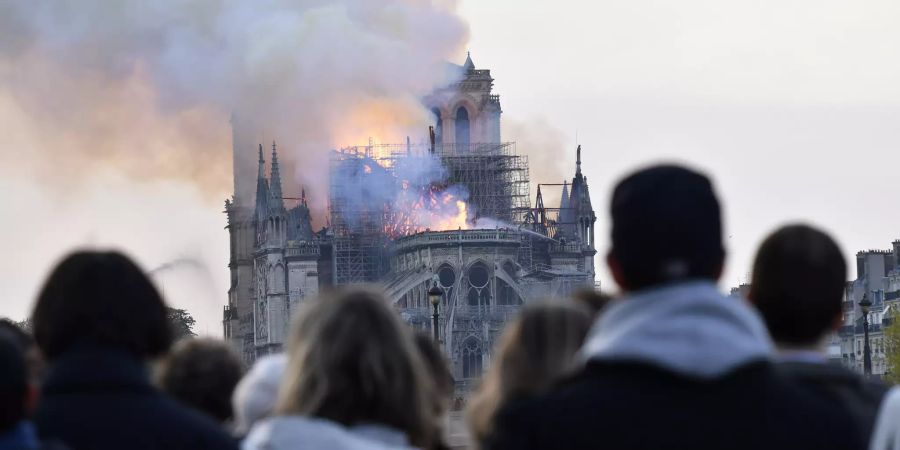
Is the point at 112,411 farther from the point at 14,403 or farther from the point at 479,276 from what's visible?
the point at 479,276

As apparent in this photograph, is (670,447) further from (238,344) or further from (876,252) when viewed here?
(238,344)

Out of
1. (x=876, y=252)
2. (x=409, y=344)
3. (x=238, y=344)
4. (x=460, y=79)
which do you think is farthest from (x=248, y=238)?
(x=409, y=344)

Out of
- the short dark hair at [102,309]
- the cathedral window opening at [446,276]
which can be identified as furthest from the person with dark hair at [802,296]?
the cathedral window opening at [446,276]

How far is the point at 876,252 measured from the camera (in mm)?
120312

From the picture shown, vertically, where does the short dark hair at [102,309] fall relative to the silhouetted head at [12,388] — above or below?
above

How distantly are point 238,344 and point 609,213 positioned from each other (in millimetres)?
130185

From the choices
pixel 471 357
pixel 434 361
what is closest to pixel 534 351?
pixel 434 361

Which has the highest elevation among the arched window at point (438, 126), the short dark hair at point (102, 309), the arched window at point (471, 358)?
the arched window at point (438, 126)

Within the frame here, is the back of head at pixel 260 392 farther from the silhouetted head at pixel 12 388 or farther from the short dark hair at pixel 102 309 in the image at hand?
the silhouetted head at pixel 12 388

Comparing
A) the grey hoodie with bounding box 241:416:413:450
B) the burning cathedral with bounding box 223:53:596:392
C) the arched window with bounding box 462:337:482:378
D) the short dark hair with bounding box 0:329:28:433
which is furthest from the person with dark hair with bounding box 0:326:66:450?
the arched window with bounding box 462:337:482:378

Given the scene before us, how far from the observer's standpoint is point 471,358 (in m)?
114

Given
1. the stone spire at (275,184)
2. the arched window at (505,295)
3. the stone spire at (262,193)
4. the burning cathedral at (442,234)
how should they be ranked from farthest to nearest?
1. the stone spire at (262,193)
2. the stone spire at (275,184)
3. the arched window at (505,295)
4. the burning cathedral at (442,234)

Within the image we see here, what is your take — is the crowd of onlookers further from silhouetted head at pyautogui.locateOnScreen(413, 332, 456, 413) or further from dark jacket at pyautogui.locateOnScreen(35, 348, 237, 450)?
silhouetted head at pyautogui.locateOnScreen(413, 332, 456, 413)

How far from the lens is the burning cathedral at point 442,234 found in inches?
4545
